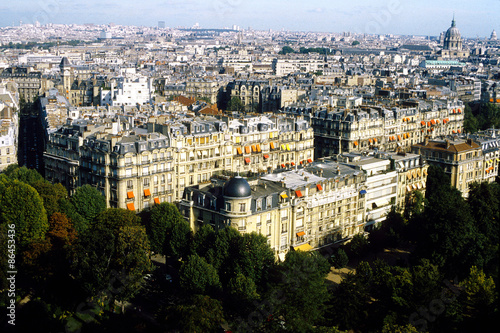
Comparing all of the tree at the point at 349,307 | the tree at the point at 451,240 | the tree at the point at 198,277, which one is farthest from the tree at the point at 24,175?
the tree at the point at 451,240

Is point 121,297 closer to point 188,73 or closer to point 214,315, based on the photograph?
point 214,315

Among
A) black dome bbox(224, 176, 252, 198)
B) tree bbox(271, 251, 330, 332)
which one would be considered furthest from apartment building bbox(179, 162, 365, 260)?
tree bbox(271, 251, 330, 332)

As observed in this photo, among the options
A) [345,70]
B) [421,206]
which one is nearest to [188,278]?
[421,206]

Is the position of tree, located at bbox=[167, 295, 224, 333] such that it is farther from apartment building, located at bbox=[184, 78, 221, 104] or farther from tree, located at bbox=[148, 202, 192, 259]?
apartment building, located at bbox=[184, 78, 221, 104]

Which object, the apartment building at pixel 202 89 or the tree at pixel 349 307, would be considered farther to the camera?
the apartment building at pixel 202 89

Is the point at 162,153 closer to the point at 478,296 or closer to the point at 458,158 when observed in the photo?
the point at 478,296

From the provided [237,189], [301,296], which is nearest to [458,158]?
Answer: [237,189]

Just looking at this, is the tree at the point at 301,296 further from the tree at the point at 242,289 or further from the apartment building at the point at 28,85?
the apartment building at the point at 28,85
